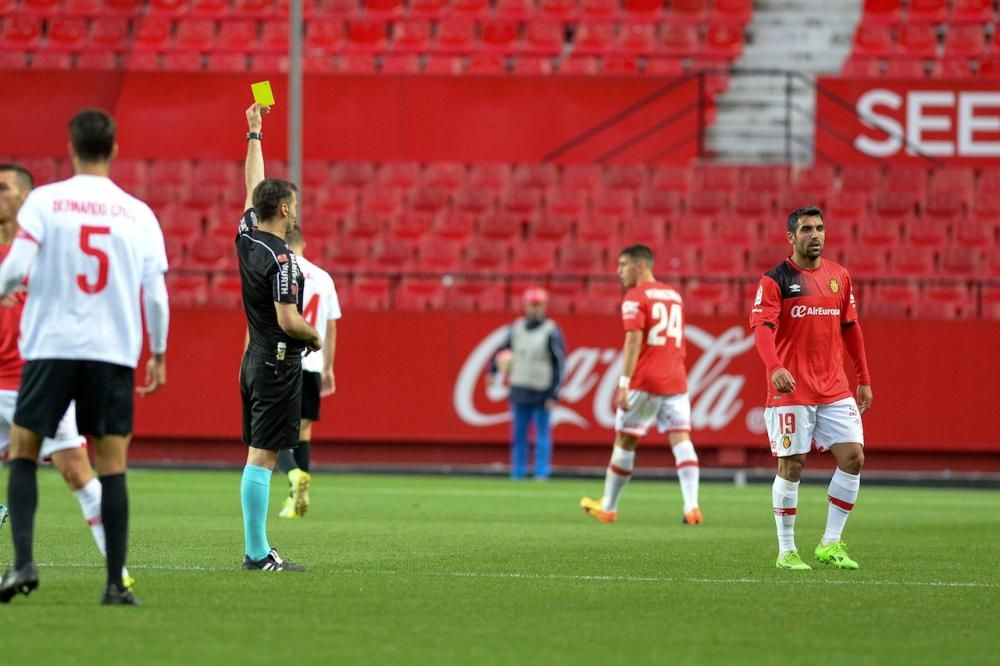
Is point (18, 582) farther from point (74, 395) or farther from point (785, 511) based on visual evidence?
point (785, 511)

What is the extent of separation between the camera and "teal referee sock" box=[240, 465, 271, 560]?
9.65 meters

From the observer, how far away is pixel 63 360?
7.51 metres

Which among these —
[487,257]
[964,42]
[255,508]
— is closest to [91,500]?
[255,508]

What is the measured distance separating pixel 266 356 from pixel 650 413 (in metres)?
5.96

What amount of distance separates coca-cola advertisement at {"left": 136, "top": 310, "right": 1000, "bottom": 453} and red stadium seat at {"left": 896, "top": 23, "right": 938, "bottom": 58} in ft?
24.8

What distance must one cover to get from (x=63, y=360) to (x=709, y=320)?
15.7 meters

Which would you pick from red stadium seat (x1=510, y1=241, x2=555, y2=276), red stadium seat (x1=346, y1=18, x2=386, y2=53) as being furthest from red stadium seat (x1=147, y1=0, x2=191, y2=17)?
red stadium seat (x1=510, y1=241, x2=555, y2=276)

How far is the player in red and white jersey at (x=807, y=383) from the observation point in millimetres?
10562

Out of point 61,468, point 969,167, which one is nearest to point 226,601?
point 61,468

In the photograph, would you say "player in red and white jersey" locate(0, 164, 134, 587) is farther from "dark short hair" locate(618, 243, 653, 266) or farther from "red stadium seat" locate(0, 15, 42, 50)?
"red stadium seat" locate(0, 15, 42, 50)

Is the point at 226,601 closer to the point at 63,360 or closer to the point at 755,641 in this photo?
the point at 63,360

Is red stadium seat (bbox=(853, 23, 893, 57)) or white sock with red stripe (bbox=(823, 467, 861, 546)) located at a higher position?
red stadium seat (bbox=(853, 23, 893, 57))

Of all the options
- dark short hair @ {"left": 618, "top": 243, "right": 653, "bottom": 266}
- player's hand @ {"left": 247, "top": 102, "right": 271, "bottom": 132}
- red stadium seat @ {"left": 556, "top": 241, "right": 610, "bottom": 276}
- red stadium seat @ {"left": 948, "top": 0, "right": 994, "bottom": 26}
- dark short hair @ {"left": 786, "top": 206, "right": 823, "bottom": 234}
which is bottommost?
dark short hair @ {"left": 618, "top": 243, "right": 653, "bottom": 266}

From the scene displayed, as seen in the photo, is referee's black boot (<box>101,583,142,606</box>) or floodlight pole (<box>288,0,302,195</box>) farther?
floodlight pole (<box>288,0,302,195</box>)
